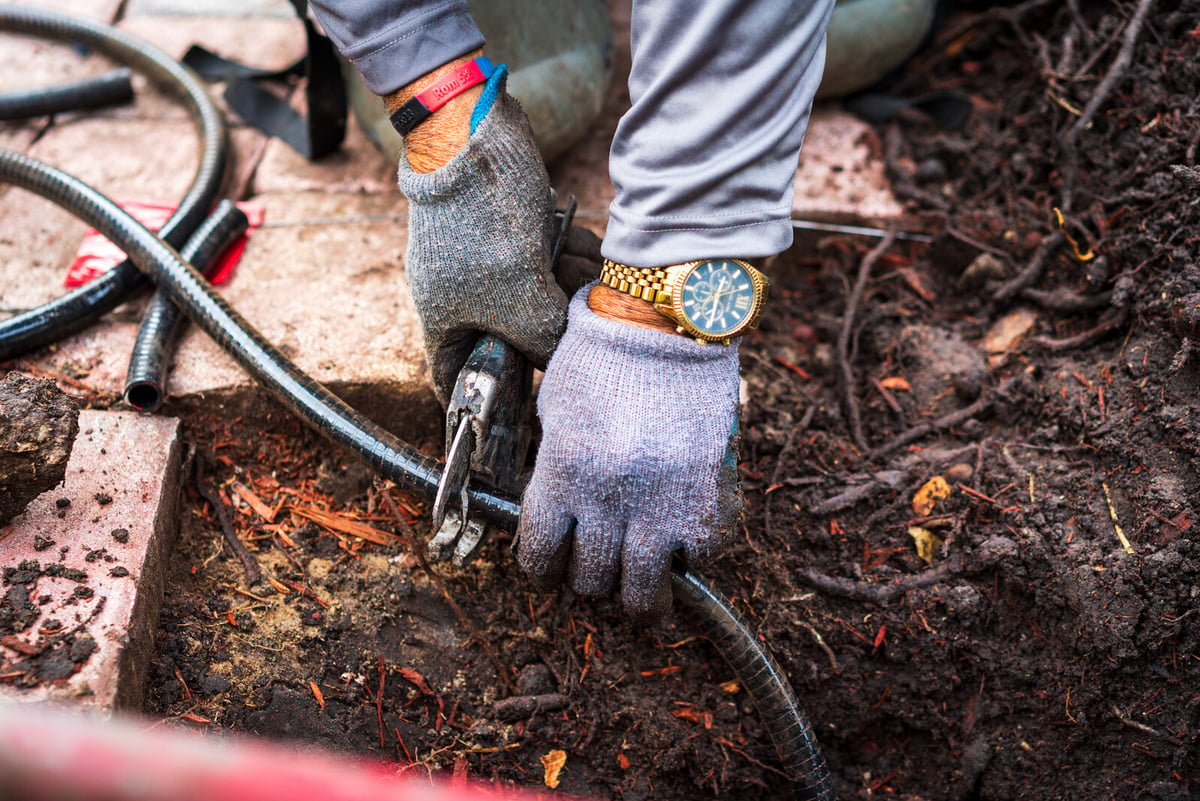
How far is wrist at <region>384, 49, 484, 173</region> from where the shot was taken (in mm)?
1596

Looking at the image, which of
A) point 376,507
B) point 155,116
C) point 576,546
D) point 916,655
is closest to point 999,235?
point 916,655

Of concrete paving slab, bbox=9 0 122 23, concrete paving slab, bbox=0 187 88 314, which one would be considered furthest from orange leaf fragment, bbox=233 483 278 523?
concrete paving slab, bbox=9 0 122 23

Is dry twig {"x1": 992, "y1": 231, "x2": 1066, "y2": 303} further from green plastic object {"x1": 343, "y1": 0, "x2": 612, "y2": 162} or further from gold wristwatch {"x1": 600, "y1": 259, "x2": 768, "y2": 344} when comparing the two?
green plastic object {"x1": 343, "y1": 0, "x2": 612, "y2": 162}

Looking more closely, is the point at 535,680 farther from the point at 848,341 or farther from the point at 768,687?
the point at 848,341

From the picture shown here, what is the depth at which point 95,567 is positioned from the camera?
151 centimetres

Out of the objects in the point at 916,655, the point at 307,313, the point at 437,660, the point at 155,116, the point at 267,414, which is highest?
the point at 155,116

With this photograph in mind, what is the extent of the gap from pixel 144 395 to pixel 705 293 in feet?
4.27

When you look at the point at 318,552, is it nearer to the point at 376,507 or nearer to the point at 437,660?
the point at 376,507

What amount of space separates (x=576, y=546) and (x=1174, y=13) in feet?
6.90

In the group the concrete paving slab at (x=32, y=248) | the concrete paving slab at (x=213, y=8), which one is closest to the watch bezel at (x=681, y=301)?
the concrete paving slab at (x=32, y=248)

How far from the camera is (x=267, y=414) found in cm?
194

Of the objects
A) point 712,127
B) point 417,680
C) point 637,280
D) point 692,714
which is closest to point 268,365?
point 417,680

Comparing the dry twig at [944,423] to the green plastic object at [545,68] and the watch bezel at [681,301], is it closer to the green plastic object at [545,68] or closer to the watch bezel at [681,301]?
the watch bezel at [681,301]

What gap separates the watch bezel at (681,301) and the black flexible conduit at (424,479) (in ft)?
1.57
